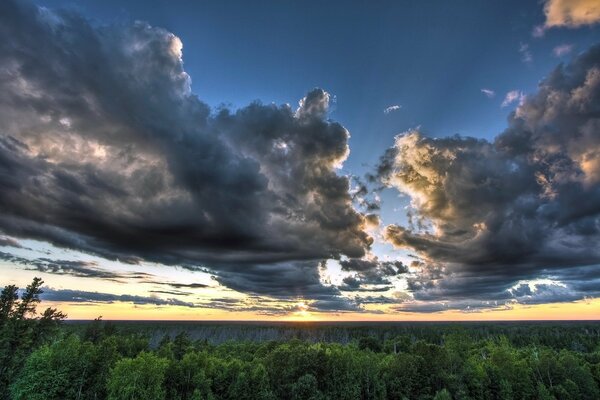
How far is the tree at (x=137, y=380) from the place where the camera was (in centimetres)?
5884

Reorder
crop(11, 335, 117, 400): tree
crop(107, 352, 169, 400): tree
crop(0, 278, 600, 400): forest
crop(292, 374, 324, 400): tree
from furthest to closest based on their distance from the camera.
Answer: crop(292, 374, 324, 400): tree < crop(0, 278, 600, 400): forest < crop(107, 352, 169, 400): tree < crop(11, 335, 117, 400): tree

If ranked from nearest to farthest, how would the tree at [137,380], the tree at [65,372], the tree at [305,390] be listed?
the tree at [65,372] < the tree at [137,380] < the tree at [305,390]

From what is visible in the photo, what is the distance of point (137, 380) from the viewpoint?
5966cm

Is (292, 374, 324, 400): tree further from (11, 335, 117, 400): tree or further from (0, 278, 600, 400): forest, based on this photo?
(11, 335, 117, 400): tree

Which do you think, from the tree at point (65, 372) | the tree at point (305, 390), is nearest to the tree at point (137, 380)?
the tree at point (65, 372)

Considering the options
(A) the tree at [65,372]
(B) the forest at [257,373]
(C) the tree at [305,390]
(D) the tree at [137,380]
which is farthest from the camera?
(C) the tree at [305,390]

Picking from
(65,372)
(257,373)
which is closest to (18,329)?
(65,372)

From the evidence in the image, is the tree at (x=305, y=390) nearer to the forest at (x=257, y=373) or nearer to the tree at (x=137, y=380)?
the forest at (x=257, y=373)

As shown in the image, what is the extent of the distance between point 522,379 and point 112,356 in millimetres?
89022

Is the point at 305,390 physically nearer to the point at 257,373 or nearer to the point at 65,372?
the point at 257,373

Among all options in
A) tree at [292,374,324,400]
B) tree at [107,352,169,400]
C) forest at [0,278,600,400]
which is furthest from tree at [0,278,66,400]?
tree at [292,374,324,400]

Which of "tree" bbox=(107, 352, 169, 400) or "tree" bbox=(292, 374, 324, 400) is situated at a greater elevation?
"tree" bbox=(107, 352, 169, 400)

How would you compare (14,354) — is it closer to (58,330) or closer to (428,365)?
(58,330)

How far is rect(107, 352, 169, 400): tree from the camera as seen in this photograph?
193 feet
